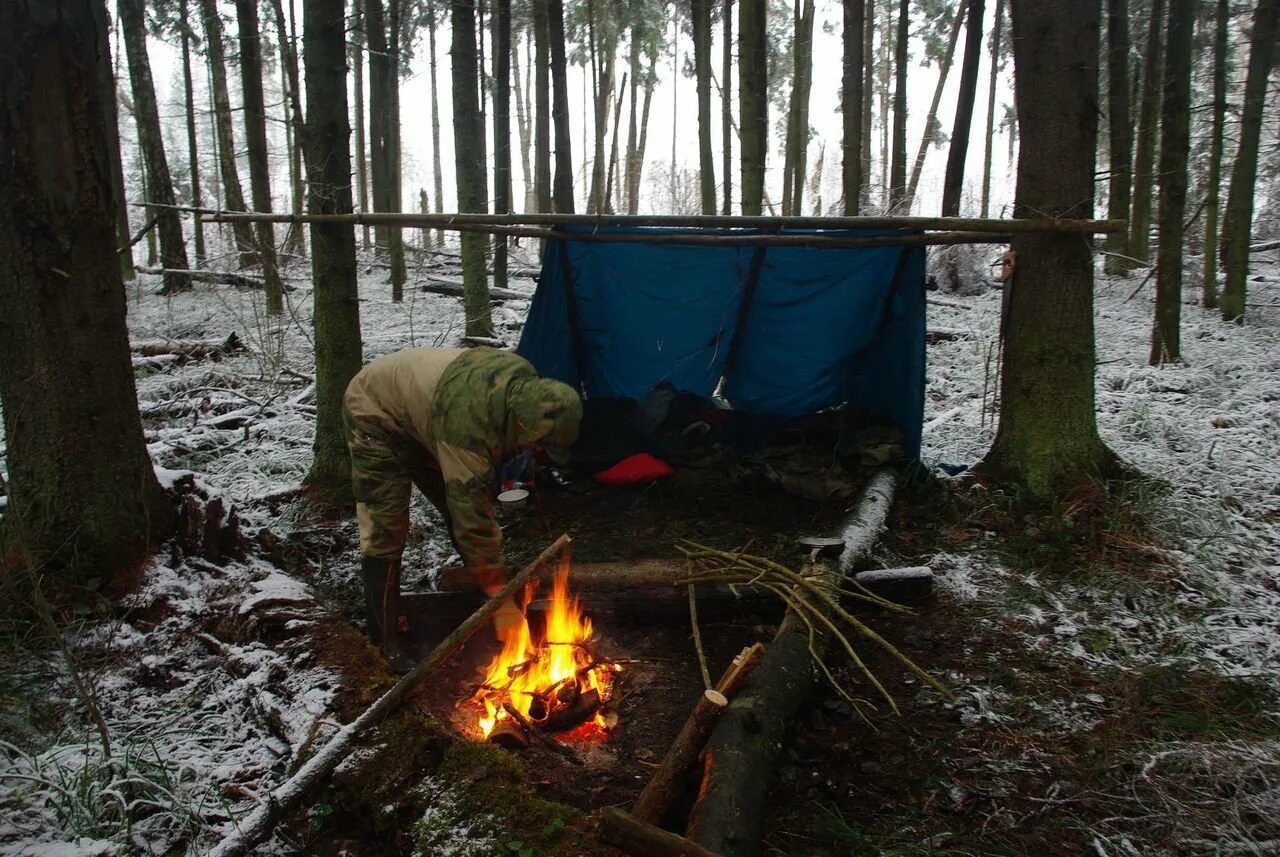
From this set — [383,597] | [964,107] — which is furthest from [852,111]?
[383,597]

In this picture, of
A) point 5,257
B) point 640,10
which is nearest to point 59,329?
point 5,257

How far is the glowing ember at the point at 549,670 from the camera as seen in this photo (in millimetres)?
3223

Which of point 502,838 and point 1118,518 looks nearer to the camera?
point 502,838

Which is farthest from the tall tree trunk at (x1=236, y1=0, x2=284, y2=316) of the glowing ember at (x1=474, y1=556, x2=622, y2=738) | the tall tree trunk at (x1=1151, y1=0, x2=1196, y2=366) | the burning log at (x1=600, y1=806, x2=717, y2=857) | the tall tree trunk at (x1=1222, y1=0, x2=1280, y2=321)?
the tall tree trunk at (x1=1222, y1=0, x2=1280, y2=321)

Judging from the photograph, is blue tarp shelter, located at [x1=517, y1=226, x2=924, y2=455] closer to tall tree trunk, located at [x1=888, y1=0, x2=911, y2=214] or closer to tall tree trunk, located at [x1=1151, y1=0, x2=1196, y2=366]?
tall tree trunk, located at [x1=1151, y1=0, x2=1196, y2=366]

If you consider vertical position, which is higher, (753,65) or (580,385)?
(753,65)

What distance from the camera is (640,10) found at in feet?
55.9

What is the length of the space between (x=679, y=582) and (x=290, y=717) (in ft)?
5.92

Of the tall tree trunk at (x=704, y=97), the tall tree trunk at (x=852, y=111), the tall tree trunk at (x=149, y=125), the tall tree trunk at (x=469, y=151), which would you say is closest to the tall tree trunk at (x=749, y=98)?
the tall tree trunk at (x=852, y=111)

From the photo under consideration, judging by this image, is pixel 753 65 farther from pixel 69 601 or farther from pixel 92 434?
pixel 69 601

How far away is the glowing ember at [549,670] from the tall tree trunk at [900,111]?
9.95 metres

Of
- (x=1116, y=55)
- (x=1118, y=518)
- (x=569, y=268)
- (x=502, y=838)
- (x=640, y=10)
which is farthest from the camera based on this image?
(x=640, y=10)

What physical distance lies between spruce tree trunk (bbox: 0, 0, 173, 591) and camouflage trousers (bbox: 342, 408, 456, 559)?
1.10 metres

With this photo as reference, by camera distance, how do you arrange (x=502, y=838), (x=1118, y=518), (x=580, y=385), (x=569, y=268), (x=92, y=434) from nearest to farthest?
1. (x=502, y=838)
2. (x=92, y=434)
3. (x=1118, y=518)
4. (x=569, y=268)
5. (x=580, y=385)
